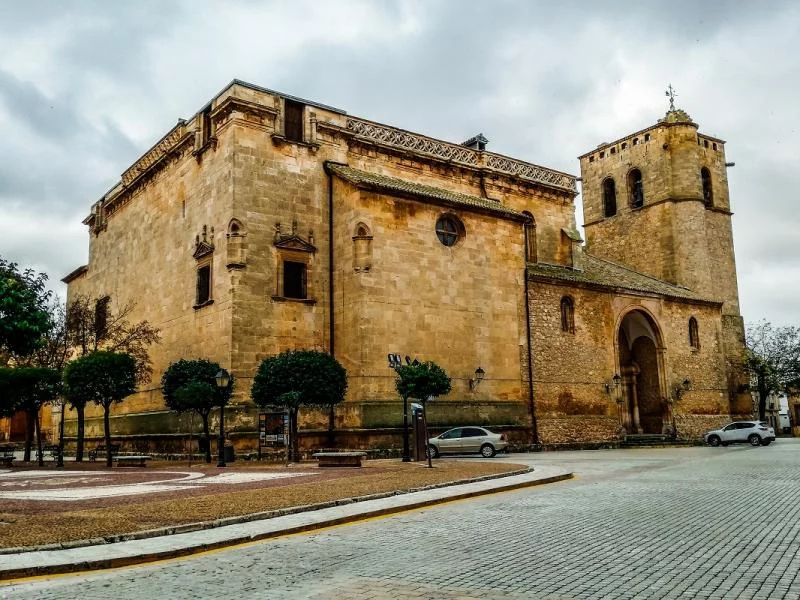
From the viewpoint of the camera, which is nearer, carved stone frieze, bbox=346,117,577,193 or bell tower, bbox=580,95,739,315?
carved stone frieze, bbox=346,117,577,193

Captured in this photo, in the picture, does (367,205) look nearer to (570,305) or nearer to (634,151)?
(570,305)

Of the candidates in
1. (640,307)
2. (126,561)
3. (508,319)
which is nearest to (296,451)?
(508,319)

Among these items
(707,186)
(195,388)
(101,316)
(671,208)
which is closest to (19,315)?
(195,388)

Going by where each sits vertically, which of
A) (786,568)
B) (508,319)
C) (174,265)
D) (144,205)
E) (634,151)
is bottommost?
(786,568)

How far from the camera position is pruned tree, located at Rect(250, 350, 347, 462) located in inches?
846

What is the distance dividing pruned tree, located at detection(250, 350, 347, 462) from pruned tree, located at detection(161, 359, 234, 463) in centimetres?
129

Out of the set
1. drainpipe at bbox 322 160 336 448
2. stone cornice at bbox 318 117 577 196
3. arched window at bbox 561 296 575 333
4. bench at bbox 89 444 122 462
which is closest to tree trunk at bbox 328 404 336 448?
drainpipe at bbox 322 160 336 448

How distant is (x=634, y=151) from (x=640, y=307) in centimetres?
1484

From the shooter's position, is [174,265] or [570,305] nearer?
[174,265]

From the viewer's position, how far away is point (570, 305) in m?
34.1

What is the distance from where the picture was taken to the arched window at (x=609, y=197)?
49.5 meters

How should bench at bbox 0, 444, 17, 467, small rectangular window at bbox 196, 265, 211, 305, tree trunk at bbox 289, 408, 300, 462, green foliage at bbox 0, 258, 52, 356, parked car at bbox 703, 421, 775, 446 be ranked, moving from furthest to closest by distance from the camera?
parked car at bbox 703, 421, 775, 446
small rectangular window at bbox 196, 265, 211, 305
bench at bbox 0, 444, 17, 467
tree trunk at bbox 289, 408, 300, 462
green foliage at bbox 0, 258, 52, 356

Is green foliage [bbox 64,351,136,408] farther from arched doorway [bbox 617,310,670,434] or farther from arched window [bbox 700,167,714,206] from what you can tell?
arched window [bbox 700,167,714,206]

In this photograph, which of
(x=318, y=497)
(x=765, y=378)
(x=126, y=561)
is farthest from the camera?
(x=765, y=378)
